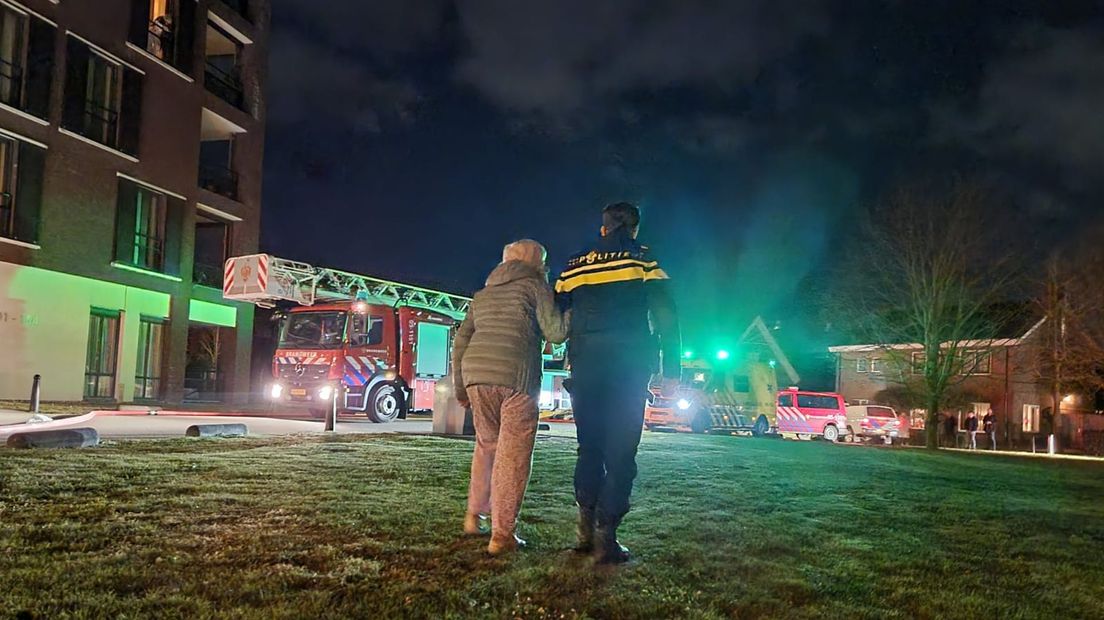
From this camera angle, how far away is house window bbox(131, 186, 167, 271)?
76.8 feet

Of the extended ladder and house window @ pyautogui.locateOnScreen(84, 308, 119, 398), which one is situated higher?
the extended ladder

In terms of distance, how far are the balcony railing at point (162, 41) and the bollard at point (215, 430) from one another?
56.6ft

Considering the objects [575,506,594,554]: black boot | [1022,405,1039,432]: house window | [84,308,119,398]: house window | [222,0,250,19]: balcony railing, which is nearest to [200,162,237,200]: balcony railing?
[222,0,250,19]: balcony railing

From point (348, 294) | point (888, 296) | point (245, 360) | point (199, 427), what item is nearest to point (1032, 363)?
point (888, 296)

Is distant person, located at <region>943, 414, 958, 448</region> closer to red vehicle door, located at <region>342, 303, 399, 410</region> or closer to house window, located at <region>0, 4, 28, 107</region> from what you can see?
red vehicle door, located at <region>342, 303, 399, 410</region>

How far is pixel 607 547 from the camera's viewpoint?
13.7 feet

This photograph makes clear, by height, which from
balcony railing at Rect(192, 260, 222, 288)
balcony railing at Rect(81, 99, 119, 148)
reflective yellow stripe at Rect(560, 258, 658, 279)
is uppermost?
balcony railing at Rect(81, 99, 119, 148)

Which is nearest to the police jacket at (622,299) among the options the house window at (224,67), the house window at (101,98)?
the house window at (101,98)

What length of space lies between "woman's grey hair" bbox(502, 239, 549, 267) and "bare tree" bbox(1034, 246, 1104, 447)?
89.8ft

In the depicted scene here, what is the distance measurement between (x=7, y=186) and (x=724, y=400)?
20.1 meters

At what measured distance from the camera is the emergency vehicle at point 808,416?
99.1 ft

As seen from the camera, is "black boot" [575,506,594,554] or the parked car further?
the parked car

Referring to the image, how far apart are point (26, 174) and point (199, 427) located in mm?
12907

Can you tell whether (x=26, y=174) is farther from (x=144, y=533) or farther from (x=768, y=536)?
(x=768, y=536)
